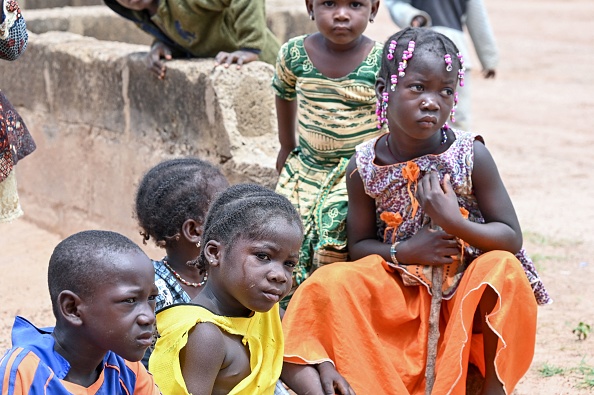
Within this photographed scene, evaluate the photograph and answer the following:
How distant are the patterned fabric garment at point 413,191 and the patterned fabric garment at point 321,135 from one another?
0.27 metres

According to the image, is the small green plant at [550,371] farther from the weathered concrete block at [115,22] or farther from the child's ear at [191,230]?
the weathered concrete block at [115,22]

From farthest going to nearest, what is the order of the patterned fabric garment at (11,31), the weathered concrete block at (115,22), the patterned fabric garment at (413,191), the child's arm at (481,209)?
the weathered concrete block at (115,22) < the patterned fabric garment at (413,191) < the child's arm at (481,209) < the patterned fabric garment at (11,31)

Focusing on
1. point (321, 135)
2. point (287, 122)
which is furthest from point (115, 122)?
point (321, 135)

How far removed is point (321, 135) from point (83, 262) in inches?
66.0

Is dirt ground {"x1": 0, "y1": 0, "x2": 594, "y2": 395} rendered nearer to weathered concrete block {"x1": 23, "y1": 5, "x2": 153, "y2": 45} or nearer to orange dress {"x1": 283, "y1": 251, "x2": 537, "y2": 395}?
orange dress {"x1": 283, "y1": 251, "x2": 537, "y2": 395}

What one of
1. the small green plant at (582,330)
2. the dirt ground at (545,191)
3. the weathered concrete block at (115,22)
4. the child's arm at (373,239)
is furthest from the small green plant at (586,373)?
the weathered concrete block at (115,22)

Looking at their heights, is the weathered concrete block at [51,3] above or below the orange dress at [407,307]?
below

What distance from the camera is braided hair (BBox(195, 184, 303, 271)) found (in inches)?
113

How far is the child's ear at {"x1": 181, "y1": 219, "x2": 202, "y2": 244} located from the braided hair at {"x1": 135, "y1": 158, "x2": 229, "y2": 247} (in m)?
0.01

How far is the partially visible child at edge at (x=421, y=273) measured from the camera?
323cm

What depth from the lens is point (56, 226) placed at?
20.2ft

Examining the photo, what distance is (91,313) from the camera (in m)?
2.46

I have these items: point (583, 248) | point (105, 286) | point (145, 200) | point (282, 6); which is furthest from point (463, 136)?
point (282, 6)

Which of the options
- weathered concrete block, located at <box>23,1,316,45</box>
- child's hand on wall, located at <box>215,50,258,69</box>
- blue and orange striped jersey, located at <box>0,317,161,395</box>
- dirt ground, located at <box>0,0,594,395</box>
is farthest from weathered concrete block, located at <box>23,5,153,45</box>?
blue and orange striped jersey, located at <box>0,317,161,395</box>
